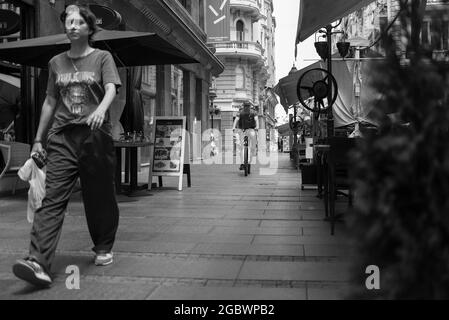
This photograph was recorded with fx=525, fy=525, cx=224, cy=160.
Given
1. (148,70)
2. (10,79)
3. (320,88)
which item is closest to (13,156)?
(10,79)

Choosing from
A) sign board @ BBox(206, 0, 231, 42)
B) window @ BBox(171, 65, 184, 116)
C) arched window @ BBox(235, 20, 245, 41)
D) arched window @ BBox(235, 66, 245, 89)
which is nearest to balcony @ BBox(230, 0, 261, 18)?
arched window @ BBox(235, 20, 245, 41)

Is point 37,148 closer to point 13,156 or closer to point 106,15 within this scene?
point 106,15

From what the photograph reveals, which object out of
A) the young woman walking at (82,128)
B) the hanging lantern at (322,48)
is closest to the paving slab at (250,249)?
the young woman walking at (82,128)

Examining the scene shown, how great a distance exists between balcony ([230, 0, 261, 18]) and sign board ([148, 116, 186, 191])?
46835 millimetres

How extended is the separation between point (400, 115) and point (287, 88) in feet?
47.6

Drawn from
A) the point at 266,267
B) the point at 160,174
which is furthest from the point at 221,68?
the point at 266,267

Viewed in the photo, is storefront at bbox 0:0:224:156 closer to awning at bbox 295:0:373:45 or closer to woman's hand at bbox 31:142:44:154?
awning at bbox 295:0:373:45

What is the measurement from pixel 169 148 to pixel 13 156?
2708 millimetres

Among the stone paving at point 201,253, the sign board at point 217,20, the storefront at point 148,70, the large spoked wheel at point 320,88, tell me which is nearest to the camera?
the stone paving at point 201,253

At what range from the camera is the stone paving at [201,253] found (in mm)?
3203

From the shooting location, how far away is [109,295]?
314cm

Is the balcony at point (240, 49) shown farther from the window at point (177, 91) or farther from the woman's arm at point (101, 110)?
the woman's arm at point (101, 110)

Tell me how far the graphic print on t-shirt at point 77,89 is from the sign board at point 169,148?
5943mm
